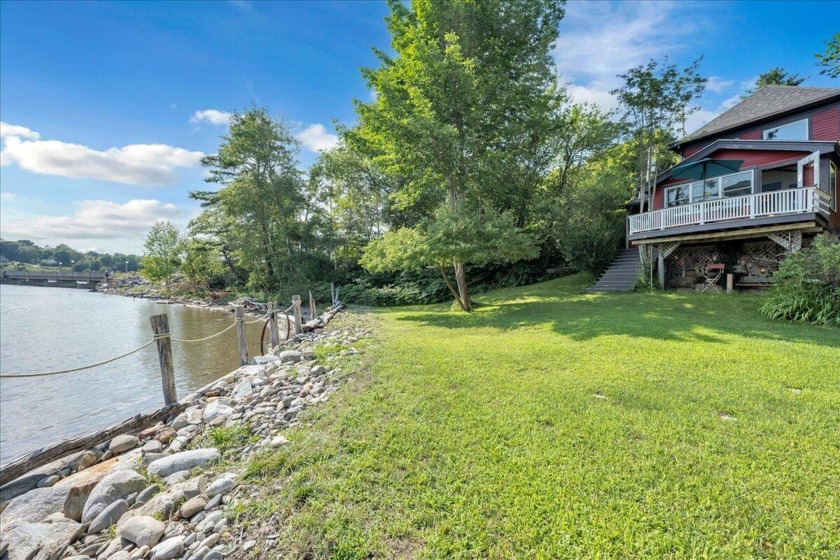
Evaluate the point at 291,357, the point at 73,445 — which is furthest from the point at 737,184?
the point at 73,445

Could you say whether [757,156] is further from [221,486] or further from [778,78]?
[778,78]

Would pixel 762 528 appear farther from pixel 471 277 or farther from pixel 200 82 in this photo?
pixel 471 277

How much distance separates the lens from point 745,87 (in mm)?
24250

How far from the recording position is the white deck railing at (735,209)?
1016 centimetres

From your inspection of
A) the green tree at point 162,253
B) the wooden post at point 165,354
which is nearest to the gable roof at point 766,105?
the wooden post at point 165,354

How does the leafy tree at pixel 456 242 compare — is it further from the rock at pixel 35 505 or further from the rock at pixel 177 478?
the rock at pixel 35 505

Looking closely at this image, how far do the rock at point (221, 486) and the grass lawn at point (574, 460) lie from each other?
193mm

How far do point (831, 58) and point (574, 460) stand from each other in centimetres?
1815

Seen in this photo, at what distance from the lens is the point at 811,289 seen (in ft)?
27.0

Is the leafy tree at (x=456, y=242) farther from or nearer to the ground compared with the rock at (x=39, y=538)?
farther from the ground

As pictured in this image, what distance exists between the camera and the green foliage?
1522 centimetres

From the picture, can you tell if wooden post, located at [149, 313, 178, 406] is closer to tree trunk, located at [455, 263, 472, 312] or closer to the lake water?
the lake water

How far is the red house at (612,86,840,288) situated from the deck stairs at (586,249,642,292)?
3.22 feet

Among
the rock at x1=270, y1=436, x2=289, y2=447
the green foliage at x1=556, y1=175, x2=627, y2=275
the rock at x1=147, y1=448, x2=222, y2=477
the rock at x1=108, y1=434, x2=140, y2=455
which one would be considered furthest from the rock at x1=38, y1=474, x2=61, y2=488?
the green foliage at x1=556, y1=175, x2=627, y2=275
